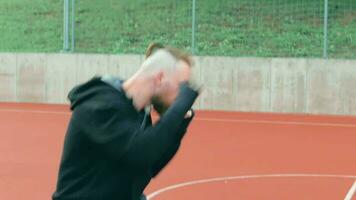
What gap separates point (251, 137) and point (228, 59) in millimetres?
5230

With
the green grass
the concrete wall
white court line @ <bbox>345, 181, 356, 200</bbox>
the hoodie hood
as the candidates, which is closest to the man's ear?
the hoodie hood

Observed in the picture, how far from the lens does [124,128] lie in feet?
8.84

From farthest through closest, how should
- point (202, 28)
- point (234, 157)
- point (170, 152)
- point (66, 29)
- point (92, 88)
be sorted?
point (202, 28) < point (66, 29) < point (234, 157) < point (170, 152) < point (92, 88)

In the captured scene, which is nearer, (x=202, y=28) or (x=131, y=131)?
(x=131, y=131)

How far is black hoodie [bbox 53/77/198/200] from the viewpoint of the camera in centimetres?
267

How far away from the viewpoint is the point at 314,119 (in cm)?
1627

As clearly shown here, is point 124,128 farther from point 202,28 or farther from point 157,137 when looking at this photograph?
point 202,28

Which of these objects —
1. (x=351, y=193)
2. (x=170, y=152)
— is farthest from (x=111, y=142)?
Result: (x=351, y=193)

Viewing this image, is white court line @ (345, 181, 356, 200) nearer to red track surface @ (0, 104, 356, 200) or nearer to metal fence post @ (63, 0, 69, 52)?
red track surface @ (0, 104, 356, 200)

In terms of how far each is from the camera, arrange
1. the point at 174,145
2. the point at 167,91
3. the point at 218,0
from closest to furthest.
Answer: the point at 167,91 < the point at 174,145 < the point at 218,0

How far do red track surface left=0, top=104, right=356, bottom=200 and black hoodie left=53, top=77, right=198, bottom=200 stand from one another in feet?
17.1

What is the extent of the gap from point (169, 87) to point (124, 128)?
216 mm

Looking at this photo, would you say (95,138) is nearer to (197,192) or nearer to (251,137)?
(197,192)

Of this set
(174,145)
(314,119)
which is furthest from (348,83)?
(174,145)
